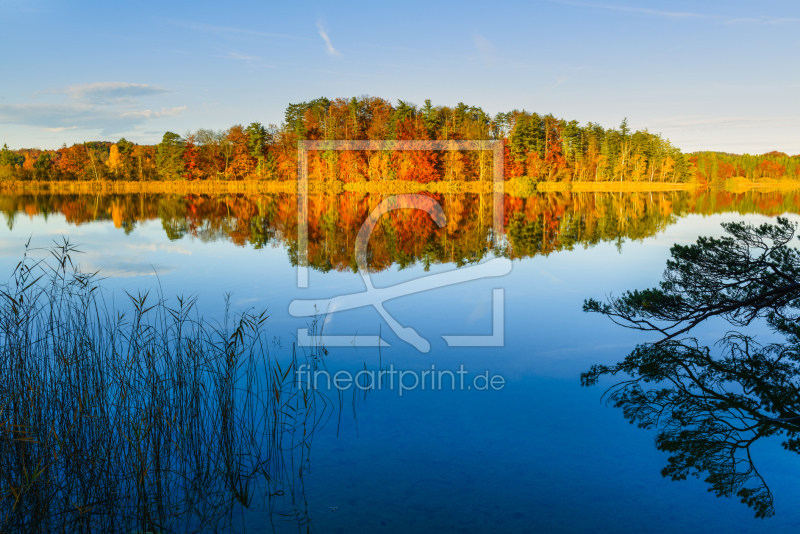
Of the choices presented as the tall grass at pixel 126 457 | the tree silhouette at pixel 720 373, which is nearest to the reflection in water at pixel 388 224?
the tree silhouette at pixel 720 373

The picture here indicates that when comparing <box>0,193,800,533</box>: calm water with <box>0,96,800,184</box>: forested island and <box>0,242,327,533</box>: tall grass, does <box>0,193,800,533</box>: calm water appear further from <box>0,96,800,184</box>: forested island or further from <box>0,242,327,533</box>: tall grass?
<box>0,96,800,184</box>: forested island

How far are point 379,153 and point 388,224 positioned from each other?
2108 cm

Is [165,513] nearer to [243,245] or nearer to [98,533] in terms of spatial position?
[98,533]

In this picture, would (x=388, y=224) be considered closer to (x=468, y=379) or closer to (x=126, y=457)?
(x=468, y=379)

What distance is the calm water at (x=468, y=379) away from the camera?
12.0 feet

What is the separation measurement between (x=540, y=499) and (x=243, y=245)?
13.4 meters

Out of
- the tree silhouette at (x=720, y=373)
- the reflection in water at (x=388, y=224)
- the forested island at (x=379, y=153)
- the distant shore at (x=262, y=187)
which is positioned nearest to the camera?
the tree silhouette at (x=720, y=373)

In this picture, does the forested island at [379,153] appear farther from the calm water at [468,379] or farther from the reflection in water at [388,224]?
the calm water at [468,379]

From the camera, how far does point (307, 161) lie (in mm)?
44688

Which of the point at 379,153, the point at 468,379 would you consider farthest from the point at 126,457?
the point at 379,153

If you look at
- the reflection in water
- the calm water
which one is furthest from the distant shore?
the calm water

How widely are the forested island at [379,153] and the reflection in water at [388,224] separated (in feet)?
37.2

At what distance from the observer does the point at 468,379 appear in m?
6.12

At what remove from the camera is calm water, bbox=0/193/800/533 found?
3.66 meters
